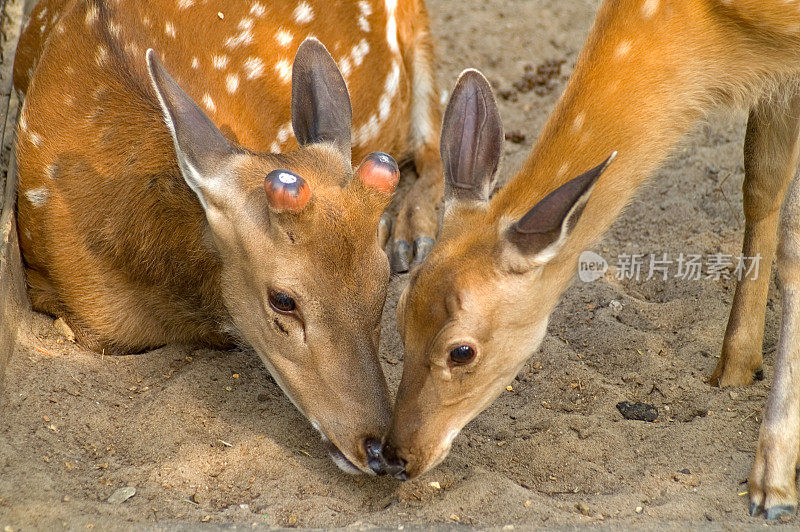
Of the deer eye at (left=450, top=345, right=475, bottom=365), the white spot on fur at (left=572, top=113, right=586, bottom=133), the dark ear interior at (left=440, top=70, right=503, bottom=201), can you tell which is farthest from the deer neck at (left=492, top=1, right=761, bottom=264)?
the deer eye at (left=450, top=345, right=475, bottom=365)

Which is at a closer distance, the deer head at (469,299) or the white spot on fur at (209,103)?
the deer head at (469,299)

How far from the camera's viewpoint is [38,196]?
4707 millimetres

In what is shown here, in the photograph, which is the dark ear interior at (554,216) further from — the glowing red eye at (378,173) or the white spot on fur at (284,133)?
the white spot on fur at (284,133)

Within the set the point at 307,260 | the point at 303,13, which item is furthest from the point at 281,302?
the point at 303,13

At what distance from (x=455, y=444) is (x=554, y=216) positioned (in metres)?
1.28

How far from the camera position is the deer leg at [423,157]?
636 cm

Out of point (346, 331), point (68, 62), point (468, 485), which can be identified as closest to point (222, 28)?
point (68, 62)

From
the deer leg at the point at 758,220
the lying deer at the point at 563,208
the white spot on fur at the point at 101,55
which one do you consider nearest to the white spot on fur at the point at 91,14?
the white spot on fur at the point at 101,55

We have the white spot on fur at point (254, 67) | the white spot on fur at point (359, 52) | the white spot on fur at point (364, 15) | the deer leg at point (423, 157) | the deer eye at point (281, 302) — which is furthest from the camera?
the deer leg at point (423, 157)

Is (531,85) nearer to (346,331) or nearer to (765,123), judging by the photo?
(765,123)

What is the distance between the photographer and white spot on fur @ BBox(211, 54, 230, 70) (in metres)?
5.06

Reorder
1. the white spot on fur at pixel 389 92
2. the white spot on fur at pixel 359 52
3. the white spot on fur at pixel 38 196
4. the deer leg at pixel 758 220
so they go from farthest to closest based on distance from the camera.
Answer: the white spot on fur at pixel 389 92, the white spot on fur at pixel 359 52, the deer leg at pixel 758 220, the white spot on fur at pixel 38 196

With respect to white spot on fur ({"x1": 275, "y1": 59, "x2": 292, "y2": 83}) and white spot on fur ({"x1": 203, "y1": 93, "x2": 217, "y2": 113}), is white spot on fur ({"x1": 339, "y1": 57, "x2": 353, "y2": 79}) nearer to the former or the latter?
white spot on fur ({"x1": 275, "y1": 59, "x2": 292, "y2": 83})

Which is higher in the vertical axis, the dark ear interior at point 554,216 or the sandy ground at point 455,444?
the dark ear interior at point 554,216
